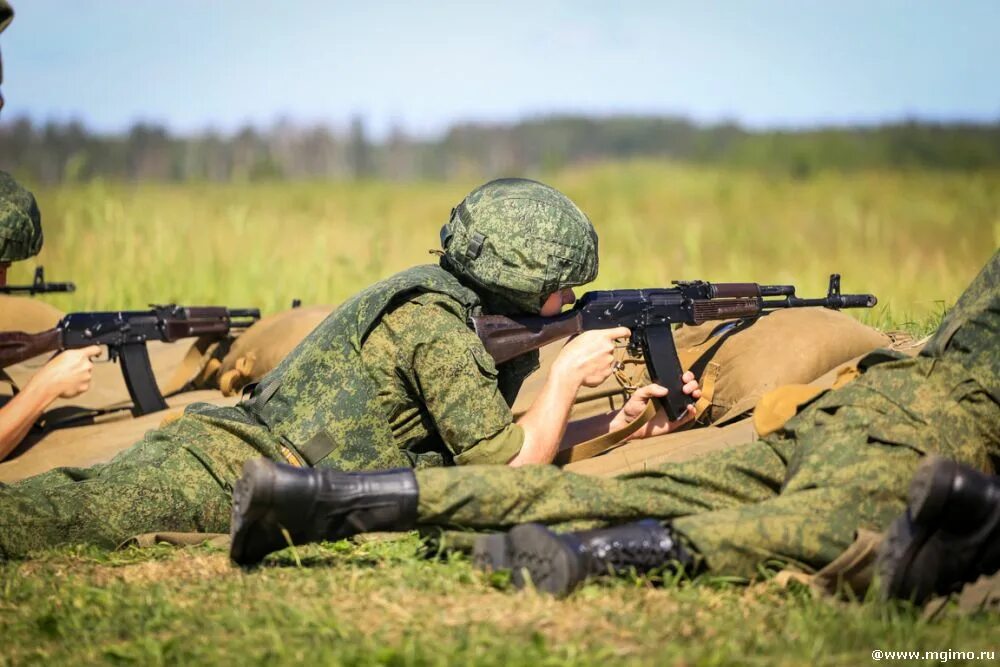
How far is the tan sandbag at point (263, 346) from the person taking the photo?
21.9 feet

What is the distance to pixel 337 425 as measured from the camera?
4418 millimetres

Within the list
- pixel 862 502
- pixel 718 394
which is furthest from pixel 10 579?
pixel 718 394

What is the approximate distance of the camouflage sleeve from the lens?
169 inches

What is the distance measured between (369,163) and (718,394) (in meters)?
28.0

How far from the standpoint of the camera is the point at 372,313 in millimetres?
4410

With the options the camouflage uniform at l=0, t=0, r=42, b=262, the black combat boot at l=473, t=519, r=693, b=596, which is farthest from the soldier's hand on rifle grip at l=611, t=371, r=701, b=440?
the camouflage uniform at l=0, t=0, r=42, b=262

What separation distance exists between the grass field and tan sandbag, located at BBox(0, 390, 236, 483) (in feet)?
6.65

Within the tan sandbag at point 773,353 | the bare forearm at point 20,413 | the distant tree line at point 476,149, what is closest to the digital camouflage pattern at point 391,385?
the tan sandbag at point 773,353

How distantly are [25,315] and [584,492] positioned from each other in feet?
15.5

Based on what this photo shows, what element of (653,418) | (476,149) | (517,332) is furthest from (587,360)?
(476,149)

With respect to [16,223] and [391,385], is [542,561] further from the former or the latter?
[16,223]

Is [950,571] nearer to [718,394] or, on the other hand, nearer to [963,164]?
[718,394]

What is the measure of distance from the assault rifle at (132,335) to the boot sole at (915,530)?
454 cm

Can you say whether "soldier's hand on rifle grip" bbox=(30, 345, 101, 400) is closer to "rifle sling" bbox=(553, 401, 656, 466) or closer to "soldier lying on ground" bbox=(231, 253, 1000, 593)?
"rifle sling" bbox=(553, 401, 656, 466)
